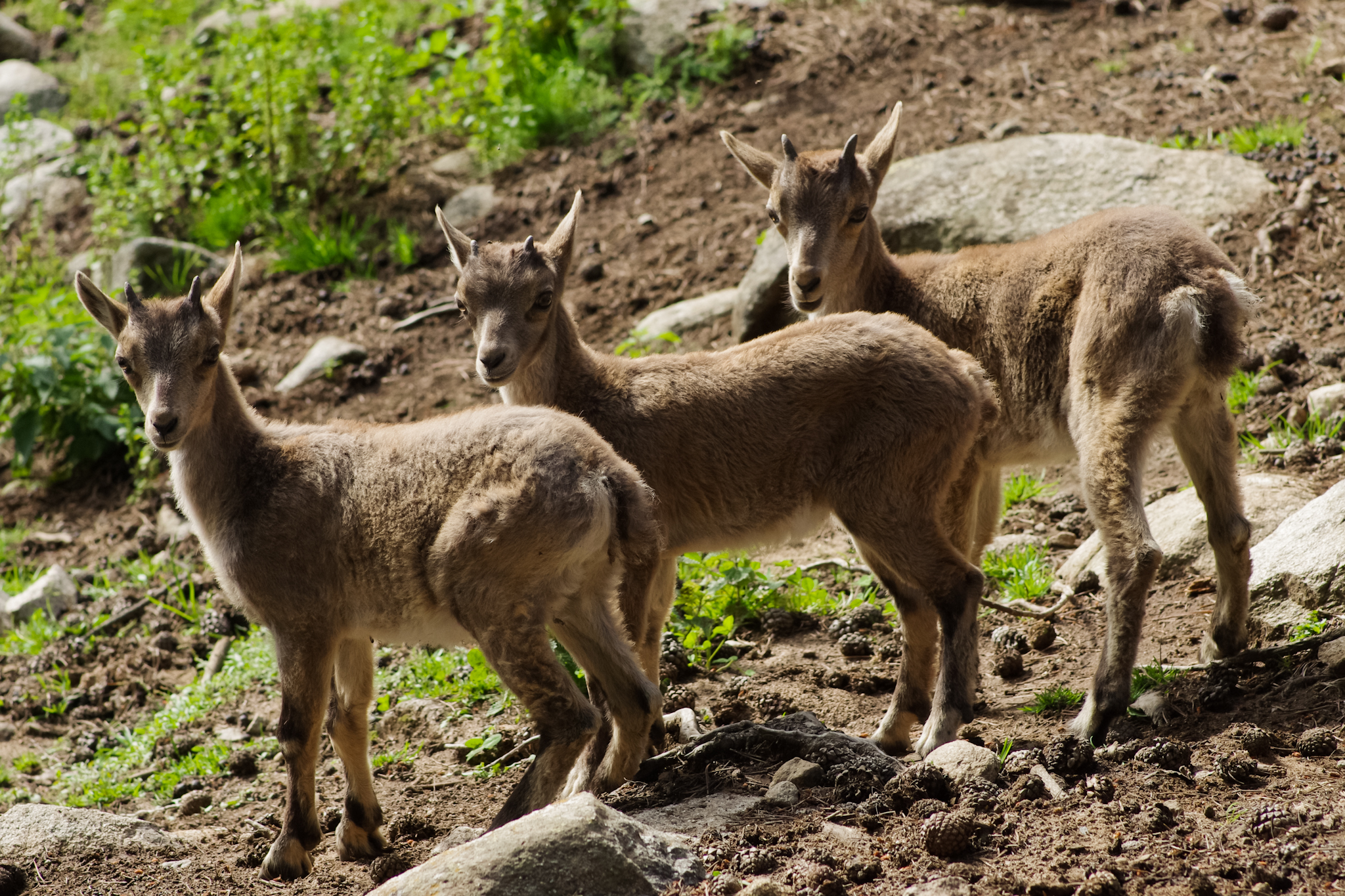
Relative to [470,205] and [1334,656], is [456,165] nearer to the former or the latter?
[470,205]

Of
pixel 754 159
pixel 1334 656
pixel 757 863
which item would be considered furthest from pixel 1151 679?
pixel 754 159

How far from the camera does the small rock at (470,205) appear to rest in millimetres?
12438

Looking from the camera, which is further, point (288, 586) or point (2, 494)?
point (2, 494)

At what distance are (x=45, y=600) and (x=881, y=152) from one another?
6916 millimetres

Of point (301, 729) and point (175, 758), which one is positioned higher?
point (301, 729)

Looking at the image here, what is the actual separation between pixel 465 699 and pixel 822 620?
216 centimetres

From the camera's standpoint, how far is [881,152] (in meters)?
7.79

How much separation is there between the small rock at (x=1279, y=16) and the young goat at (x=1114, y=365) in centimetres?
653

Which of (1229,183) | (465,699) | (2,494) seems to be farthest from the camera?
(2,494)

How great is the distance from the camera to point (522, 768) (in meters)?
6.19

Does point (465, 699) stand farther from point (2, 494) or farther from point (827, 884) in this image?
point (2, 494)

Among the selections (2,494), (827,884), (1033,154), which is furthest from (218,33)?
(827,884)

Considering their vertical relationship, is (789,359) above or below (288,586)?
above

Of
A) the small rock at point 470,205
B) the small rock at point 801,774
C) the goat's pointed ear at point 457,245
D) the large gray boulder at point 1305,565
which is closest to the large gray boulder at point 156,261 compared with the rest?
the small rock at point 470,205
